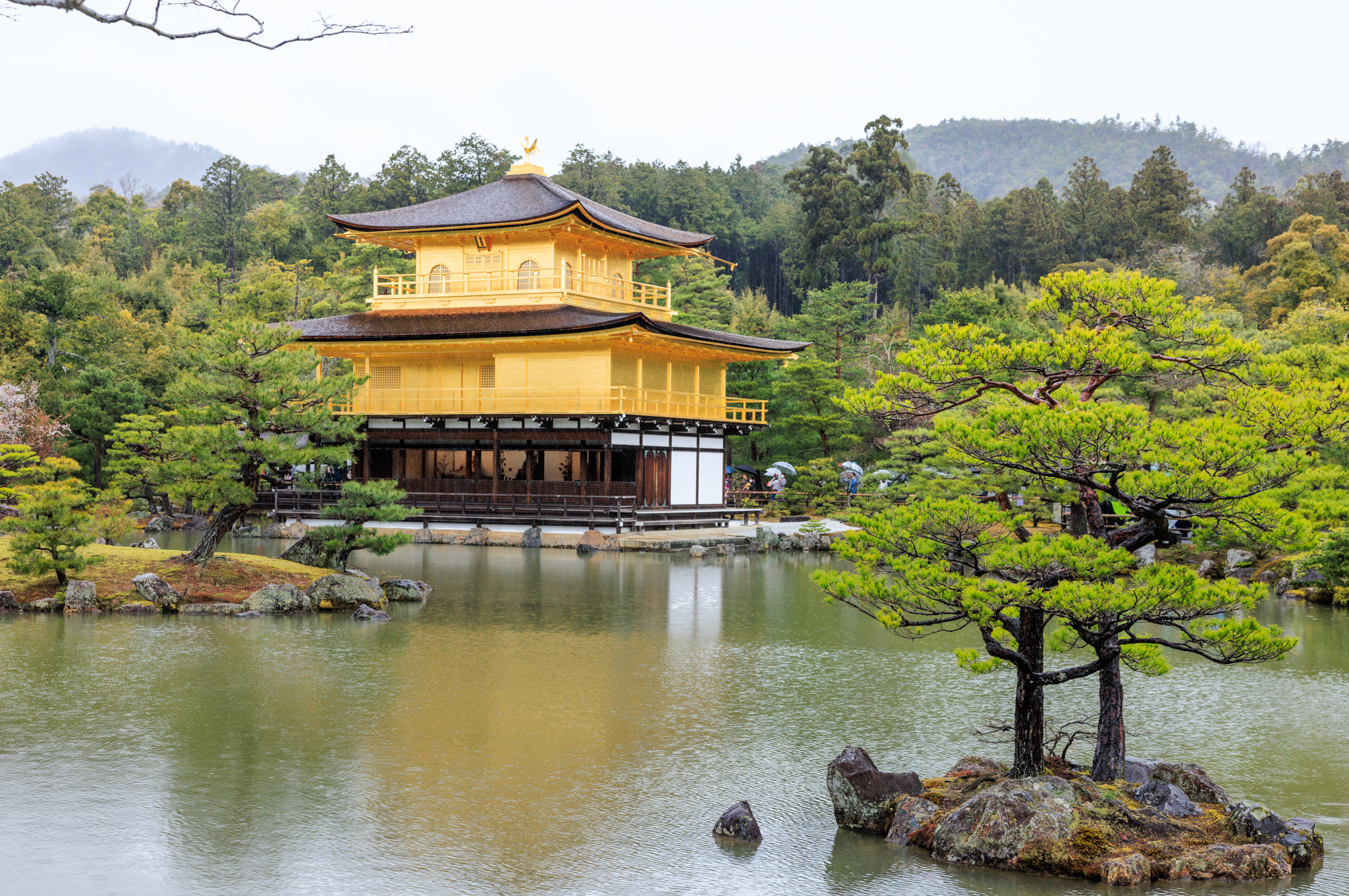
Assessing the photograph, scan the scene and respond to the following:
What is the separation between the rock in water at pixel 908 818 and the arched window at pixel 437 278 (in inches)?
1117

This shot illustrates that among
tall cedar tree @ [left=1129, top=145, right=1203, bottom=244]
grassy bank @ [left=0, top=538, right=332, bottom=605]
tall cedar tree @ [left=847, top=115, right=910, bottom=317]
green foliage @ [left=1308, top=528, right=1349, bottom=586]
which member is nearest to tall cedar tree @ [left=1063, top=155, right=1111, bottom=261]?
tall cedar tree @ [left=1129, top=145, right=1203, bottom=244]

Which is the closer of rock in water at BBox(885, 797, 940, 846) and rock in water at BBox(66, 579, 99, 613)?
rock in water at BBox(885, 797, 940, 846)

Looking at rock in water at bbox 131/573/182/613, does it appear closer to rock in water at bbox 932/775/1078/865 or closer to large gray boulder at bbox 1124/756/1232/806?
rock in water at bbox 932/775/1078/865

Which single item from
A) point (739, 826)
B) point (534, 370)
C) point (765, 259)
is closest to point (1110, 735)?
point (739, 826)

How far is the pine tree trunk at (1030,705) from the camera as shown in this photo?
23.9 ft

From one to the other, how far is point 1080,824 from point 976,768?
41.5 inches

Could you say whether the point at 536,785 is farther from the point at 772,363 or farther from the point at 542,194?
the point at 772,363

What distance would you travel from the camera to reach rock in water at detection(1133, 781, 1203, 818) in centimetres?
711

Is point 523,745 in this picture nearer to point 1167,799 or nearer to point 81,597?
point 1167,799

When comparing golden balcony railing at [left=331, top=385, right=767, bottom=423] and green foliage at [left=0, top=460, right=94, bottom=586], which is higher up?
golden balcony railing at [left=331, top=385, right=767, bottom=423]

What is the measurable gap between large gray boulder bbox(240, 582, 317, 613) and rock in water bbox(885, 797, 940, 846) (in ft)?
37.5

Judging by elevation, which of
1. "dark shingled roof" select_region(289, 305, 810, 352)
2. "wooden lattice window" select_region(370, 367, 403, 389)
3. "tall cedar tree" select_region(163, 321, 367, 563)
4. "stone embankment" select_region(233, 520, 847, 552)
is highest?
"dark shingled roof" select_region(289, 305, 810, 352)

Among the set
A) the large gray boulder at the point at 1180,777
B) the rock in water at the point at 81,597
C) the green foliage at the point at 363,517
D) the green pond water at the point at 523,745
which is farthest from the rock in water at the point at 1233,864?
the rock in water at the point at 81,597

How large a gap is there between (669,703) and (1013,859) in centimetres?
453
